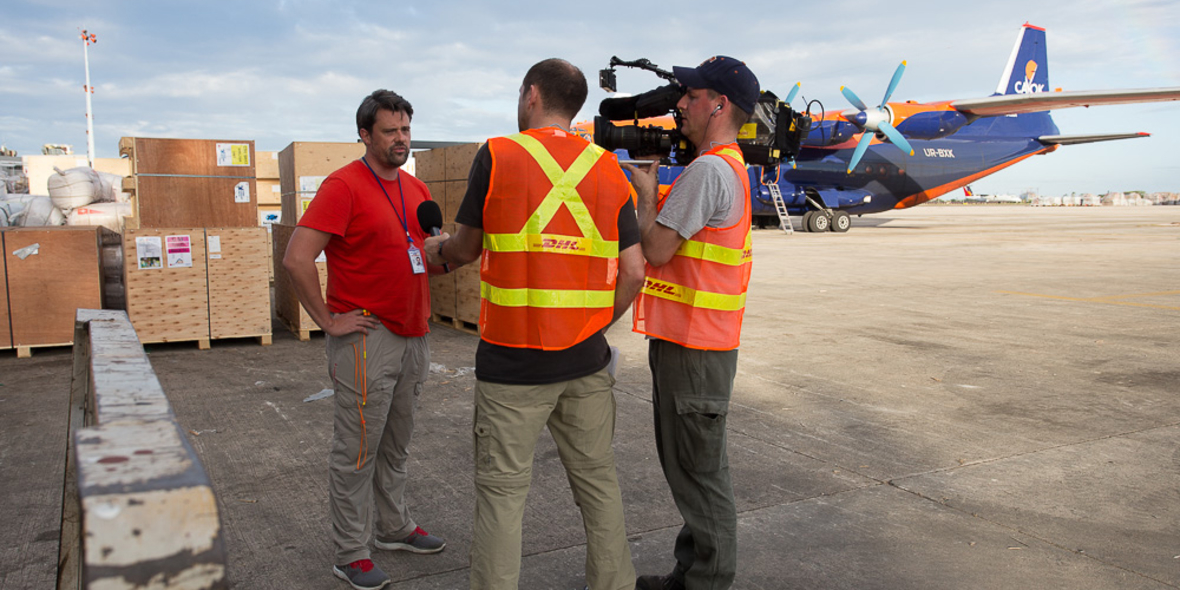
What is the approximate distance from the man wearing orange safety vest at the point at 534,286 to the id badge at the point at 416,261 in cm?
74

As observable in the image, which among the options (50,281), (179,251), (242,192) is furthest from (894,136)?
(50,281)

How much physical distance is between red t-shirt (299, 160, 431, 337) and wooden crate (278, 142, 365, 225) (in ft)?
18.3

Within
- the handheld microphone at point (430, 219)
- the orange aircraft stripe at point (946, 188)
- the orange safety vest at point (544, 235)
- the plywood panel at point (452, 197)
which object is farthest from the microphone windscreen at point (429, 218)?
the orange aircraft stripe at point (946, 188)

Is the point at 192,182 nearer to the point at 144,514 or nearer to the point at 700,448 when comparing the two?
the point at 700,448

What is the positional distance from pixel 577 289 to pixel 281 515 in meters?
2.23

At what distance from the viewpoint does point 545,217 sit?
2.37 metres

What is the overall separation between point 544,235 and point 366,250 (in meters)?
1.09

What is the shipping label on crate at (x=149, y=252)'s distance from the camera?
7707 mm

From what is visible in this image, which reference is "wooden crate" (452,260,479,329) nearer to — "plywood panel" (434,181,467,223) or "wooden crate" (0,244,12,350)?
"plywood panel" (434,181,467,223)

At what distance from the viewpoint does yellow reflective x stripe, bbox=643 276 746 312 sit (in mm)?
2764

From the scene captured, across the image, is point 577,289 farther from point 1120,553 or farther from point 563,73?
point 1120,553

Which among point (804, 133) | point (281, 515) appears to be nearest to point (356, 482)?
point (281, 515)

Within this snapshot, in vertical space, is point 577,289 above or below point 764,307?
above

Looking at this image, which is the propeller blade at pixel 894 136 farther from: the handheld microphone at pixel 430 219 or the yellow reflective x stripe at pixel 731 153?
the handheld microphone at pixel 430 219
